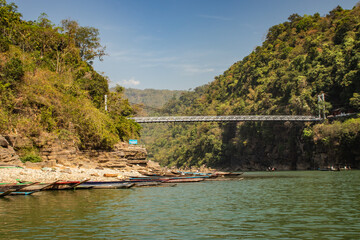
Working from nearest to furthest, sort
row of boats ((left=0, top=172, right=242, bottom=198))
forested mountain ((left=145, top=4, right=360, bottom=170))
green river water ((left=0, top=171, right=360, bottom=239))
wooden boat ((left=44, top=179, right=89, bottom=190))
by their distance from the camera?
green river water ((left=0, top=171, right=360, bottom=239)), row of boats ((left=0, top=172, right=242, bottom=198)), wooden boat ((left=44, top=179, right=89, bottom=190)), forested mountain ((left=145, top=4, right=360, bottom=170))

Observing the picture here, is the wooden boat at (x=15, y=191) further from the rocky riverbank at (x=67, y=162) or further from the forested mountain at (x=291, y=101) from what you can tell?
the forested mountain at (x=291, y=101)

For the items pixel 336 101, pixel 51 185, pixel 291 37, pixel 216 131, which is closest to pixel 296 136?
pixel 336 101

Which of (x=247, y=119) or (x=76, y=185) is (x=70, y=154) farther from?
(x=247, y=119)

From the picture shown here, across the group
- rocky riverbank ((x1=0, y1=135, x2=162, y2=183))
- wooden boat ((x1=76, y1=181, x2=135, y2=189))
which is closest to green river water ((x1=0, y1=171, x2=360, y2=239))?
wooden boat ((x1=76, y1=181, x2=135, y2=189))

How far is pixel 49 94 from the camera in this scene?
29391 millimetres

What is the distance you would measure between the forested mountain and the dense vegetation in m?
29.7

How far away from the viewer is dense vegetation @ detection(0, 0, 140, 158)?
2677cm

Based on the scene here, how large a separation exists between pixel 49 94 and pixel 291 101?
41.9 meters

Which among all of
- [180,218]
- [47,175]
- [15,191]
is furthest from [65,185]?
[180,218]

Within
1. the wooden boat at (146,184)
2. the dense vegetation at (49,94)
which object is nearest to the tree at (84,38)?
the dense vegetation at (49,94)

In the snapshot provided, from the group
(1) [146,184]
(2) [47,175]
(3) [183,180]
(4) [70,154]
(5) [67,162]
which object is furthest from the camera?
(3) [183,180]

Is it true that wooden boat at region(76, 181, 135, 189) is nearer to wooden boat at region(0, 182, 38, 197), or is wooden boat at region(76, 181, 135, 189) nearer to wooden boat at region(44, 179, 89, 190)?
wooden boat at region(44, 179, 89, 190)

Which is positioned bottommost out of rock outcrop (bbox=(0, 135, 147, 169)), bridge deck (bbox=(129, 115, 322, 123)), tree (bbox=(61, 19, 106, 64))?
rock outcrop (bbox=(0, 135, 147, 169))

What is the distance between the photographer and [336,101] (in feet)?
180
